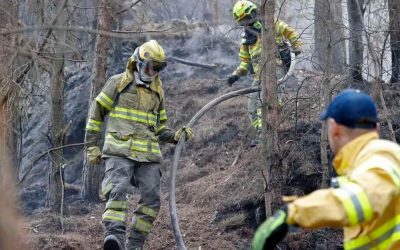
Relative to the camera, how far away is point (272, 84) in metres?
8.55

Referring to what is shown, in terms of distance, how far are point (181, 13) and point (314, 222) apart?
1811 centimetres

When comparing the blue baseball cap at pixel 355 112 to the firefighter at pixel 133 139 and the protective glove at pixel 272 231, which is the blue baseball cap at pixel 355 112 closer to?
the protective glove at pixel 272 231

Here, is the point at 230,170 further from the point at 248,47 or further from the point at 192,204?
the point at 248,47

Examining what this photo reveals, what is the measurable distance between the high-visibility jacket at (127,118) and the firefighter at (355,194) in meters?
4.26

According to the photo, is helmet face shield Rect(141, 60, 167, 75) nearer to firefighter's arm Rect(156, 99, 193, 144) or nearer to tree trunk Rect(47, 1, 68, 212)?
firefighter's arm Rect(156, 99, 193, 144)

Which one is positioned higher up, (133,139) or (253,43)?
(253,43)

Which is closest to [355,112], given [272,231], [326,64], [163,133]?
[272,231]

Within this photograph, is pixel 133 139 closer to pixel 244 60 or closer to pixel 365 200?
pixel 244 60

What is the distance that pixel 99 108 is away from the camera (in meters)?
8.29

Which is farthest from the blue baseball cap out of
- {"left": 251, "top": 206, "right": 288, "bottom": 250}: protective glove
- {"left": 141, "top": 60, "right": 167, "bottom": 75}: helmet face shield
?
{"left": 141, "top": 60, "right": 167, "bottom": 75}: helmet face shield

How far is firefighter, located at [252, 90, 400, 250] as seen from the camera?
3576 millimetres

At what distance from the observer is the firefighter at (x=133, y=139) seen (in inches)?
319

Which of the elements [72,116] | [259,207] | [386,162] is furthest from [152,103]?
[72,116]

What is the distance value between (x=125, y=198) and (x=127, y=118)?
0.86 metres
